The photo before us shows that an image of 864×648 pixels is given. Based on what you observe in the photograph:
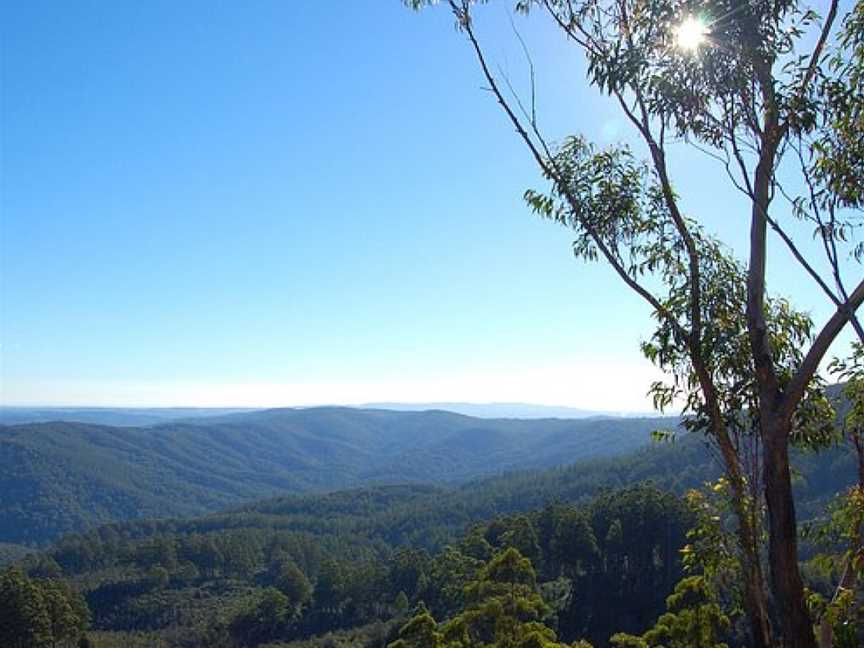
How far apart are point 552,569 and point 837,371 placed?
55413mm

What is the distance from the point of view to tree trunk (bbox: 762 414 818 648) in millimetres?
5527

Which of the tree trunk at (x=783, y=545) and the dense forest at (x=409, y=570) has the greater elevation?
the tree trunk at (x=783, y=545)

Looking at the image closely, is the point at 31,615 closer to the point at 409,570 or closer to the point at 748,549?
the point at 409,570

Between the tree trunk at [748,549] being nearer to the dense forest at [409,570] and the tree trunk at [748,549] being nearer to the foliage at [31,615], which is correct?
the dense forest at [409,570]

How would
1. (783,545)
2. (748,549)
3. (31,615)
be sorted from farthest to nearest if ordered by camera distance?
(31,615), (748,549), (783,545)

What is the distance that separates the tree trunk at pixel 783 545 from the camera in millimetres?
5527

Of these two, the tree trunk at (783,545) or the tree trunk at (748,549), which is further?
the tree trunk at (748,549)

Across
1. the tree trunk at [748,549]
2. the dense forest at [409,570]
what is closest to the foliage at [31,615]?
the dense forest at [409,570]

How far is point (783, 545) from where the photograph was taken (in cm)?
564

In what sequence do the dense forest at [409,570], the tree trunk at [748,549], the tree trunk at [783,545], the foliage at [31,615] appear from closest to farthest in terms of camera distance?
the tree trunk at [783,545], the tree trunk at [748,549], the foliage at [31,615], the dense forest at [409,570]

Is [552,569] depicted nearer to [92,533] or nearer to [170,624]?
[170,624]

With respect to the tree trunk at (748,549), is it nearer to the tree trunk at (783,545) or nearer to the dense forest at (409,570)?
the tree trunk at (783,545)

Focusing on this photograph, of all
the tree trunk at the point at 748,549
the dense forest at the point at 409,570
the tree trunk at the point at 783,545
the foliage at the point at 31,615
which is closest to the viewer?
the tree trunk at the point at 783,545

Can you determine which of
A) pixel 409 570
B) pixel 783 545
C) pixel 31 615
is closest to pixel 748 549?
pixel 783 545
